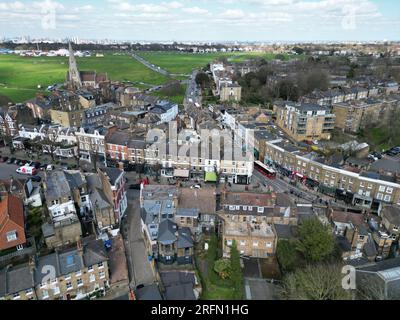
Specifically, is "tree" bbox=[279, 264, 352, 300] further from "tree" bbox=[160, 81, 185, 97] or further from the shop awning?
"tree" bbox=[160, 81, 185, 97]

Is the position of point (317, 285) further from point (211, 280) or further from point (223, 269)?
point (211, 280)

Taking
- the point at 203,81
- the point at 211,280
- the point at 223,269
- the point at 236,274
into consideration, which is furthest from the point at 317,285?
the point at 203,81

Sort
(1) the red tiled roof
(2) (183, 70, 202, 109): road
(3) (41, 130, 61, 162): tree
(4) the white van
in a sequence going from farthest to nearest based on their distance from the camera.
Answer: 1. (2) (183, 70, 202, 109): road
2. (3) (41, 130, 61, 162): tree
3. (4) the white van
4. (1) the red tiled roof

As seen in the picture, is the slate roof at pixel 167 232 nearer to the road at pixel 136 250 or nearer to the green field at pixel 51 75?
the road at pixel 136 250

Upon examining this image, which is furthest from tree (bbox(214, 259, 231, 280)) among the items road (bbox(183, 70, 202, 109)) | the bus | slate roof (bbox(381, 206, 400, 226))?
road (bbox(183, 70, 202, 109))

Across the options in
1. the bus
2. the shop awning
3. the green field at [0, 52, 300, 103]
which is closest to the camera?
the shop awning

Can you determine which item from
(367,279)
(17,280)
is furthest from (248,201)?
(17,280)

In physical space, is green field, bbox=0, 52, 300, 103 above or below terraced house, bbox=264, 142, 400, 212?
above
